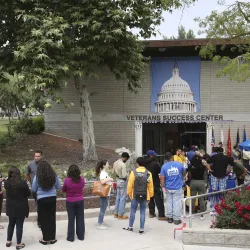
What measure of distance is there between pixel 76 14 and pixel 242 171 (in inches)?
318

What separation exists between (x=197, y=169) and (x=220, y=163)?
2.57 ft

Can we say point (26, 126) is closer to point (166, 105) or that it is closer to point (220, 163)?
point (166, 105)

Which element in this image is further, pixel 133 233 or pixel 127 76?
pixel 127 76

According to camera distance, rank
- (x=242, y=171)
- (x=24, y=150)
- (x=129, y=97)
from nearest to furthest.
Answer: (x=242, y=171) → (x=24, y=150) → (x=129, y=97)

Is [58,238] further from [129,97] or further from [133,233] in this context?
[129,97]

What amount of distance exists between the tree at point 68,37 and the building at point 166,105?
4.48 metres

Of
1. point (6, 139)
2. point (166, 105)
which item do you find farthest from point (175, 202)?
point (6, 139)

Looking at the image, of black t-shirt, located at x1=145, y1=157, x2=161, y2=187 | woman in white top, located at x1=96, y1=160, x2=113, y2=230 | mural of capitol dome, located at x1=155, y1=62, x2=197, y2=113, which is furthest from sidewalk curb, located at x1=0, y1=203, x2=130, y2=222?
mural of capitol dome, located at x1=155, y1=62, x2=197, y2=113

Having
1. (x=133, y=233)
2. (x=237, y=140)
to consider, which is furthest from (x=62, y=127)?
(x=133, y=233)

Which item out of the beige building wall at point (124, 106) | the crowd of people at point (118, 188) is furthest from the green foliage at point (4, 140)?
the crowd of people at point (118, 188)

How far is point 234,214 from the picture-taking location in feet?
22.8

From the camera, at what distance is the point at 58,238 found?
23.6 ft

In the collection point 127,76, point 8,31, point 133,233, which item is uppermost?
point 8,31

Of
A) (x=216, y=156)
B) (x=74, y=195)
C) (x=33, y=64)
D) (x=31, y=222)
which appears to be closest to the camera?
(x=74, y=195)
